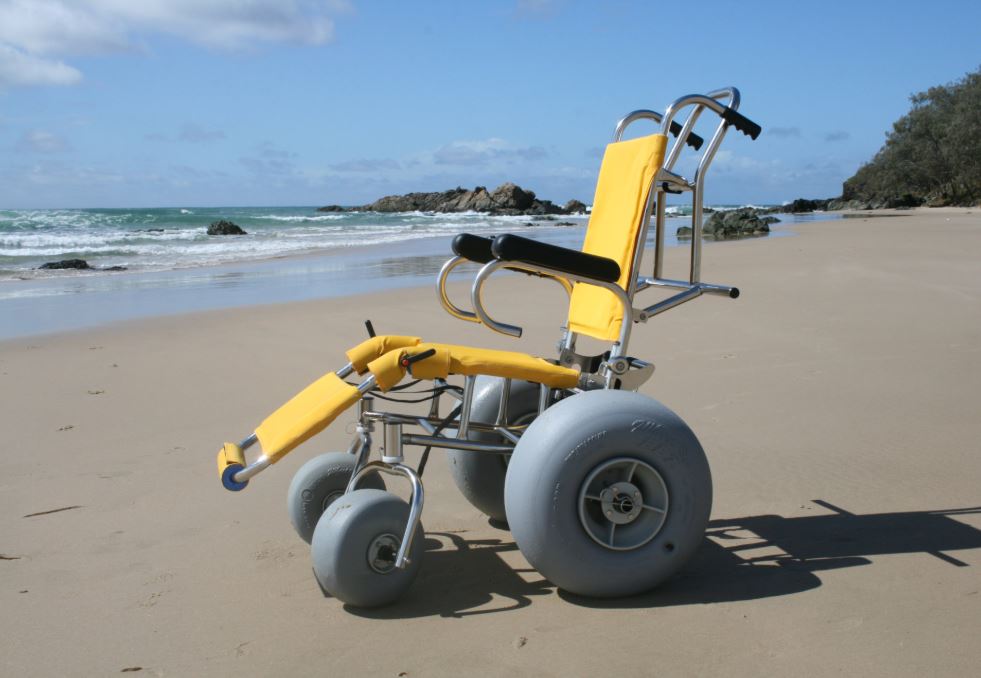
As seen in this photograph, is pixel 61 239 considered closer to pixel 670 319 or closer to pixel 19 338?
pixel 19 338

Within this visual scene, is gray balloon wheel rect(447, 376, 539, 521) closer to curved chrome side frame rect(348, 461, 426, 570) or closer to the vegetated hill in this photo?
curved chrome side frame rect(348, 461, 426, 570)

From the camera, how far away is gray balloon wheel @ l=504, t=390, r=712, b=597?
3066 mm

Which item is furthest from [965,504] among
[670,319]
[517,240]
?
[670,319]

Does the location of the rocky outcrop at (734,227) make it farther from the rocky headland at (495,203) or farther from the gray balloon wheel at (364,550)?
the rocky headland at (495,203)

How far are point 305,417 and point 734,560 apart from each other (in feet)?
5.78

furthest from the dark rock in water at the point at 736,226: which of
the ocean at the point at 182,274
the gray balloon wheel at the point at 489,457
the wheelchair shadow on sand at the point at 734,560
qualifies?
the gray balloon wheel at the point at 489,457

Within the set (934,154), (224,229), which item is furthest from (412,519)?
(934,154)

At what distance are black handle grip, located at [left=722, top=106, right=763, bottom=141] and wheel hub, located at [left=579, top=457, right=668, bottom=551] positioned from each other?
1.65m

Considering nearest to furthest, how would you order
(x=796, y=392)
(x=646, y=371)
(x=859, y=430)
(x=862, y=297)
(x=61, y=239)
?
(x=646, y=371) < (x=859, y=430) < (x=796, y=392) < (x=862, y=297) < (x=61, y=239)

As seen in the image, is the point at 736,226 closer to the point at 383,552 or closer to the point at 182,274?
the point at 182,274

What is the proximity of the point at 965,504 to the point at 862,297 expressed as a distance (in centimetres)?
624

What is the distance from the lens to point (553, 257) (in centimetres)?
335

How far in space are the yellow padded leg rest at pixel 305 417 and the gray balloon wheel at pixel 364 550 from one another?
10.9 inches

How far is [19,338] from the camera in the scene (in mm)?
9031
